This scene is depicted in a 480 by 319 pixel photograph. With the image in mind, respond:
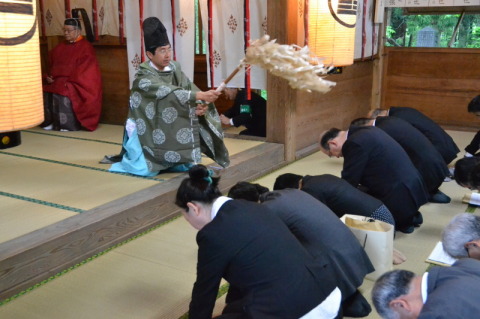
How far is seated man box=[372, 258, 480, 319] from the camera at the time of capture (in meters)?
1.66

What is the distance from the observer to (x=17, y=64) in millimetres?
1683

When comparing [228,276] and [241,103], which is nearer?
[228,276]

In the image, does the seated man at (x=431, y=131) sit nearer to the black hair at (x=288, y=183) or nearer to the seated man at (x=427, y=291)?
the black hair at (x=288, y=183)

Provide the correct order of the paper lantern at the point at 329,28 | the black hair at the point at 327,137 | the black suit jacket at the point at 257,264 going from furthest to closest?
the paper lantern at the point at 329,28 → the black hair at the point at 327,137 → the black suit jacket at the point at 257,264

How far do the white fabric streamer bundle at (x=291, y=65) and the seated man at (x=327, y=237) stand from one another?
67 cm

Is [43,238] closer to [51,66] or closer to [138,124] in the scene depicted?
[138,124]

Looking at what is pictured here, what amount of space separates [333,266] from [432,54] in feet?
18.6

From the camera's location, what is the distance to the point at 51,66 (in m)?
6.58

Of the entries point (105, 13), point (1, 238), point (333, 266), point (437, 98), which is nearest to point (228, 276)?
point (333, 266)

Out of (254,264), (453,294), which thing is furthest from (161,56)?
(453,294)

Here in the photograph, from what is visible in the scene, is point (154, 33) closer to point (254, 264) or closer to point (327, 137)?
point (327, 137)

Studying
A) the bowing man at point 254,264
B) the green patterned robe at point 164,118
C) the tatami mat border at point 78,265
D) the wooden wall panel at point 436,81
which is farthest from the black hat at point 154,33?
the wooden wall panel at point 436,81

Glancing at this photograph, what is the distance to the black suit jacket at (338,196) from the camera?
3.08 metres

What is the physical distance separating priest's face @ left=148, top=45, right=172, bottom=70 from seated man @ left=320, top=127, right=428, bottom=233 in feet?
4.84
